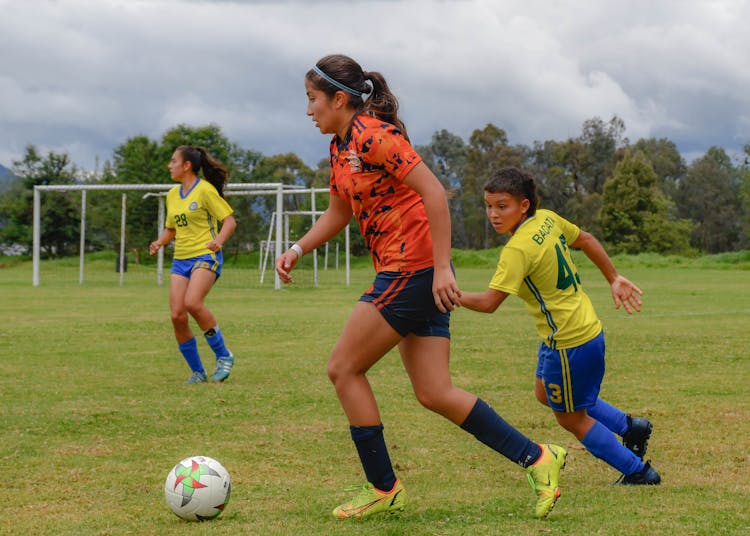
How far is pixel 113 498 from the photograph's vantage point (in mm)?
4707

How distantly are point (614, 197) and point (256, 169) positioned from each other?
976 inches

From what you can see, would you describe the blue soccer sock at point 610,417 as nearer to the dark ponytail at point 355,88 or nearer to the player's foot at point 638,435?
the player's foot at point 638,435

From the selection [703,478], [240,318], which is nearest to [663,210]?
[240,318]

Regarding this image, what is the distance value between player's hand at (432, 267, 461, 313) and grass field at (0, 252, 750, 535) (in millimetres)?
972

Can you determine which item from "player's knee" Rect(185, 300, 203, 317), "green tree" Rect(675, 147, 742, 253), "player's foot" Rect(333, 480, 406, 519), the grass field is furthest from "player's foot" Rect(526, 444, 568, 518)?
"green tree" Rect(675, 147, 742, 253)

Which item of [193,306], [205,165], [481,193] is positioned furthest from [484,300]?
[481,193]

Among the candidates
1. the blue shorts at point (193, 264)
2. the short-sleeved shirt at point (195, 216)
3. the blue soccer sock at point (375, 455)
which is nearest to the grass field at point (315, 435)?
the blue soccer sock at point (375, 455)

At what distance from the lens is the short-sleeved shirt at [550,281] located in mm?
4453

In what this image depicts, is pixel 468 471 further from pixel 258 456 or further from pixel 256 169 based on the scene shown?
pixel 256 169

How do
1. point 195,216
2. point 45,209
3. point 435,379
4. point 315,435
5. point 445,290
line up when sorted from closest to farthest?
point 445,290
point 435,379
point 315,435
point 195,216
point 45,209

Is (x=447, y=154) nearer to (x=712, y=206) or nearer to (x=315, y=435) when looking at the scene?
(x=712, y=206)

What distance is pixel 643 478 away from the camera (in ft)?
15.7

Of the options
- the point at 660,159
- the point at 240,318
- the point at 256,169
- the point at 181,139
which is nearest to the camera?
the point at 240,318

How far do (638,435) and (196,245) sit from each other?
17.1ft
